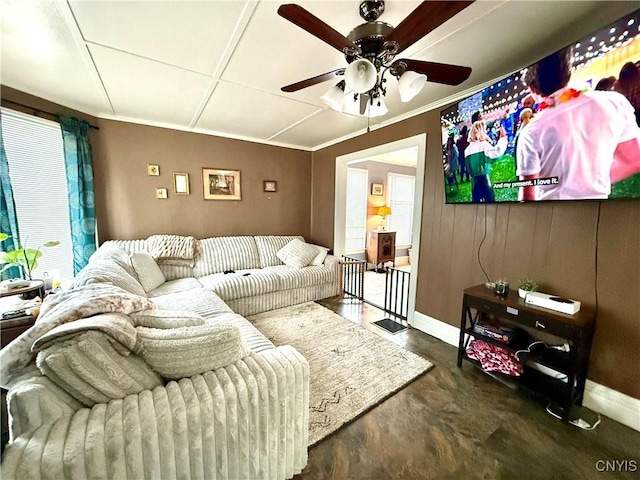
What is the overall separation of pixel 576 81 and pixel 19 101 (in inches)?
170

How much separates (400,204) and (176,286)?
509 cm

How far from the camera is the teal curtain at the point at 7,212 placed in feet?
6.41

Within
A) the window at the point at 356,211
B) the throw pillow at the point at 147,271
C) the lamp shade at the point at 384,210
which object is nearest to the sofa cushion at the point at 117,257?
the throw pillow at the point at 147,271

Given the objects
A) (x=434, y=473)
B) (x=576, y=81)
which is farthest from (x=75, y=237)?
(x=576, y=81)

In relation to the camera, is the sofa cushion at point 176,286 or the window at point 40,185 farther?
the sofa cushion at point 176,286

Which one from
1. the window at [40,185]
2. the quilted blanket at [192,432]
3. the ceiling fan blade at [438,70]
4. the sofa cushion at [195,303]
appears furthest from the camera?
the window at [40,185]

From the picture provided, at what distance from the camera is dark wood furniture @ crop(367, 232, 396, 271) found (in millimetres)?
5145

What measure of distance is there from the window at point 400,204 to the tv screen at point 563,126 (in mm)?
3742

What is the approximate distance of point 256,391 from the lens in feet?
3.25

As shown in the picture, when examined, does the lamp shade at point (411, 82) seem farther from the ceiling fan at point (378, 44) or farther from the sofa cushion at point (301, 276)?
the sofa cushion at point (301, 276)

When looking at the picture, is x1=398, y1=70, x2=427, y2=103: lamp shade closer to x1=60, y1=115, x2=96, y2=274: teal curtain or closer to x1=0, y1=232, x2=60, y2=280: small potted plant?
x1=0, y1=232, x2=60, y2=280: small potted plant

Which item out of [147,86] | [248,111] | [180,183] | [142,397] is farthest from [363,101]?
[180,183]

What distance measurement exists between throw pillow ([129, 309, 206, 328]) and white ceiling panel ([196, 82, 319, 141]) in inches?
76.5

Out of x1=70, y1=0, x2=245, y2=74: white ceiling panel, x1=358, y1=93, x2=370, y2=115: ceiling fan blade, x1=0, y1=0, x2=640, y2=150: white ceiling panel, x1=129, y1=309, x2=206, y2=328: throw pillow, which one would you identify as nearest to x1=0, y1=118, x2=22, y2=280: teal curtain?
x1=0, y1=0, x2=640, y2=150: white ceiling panel
